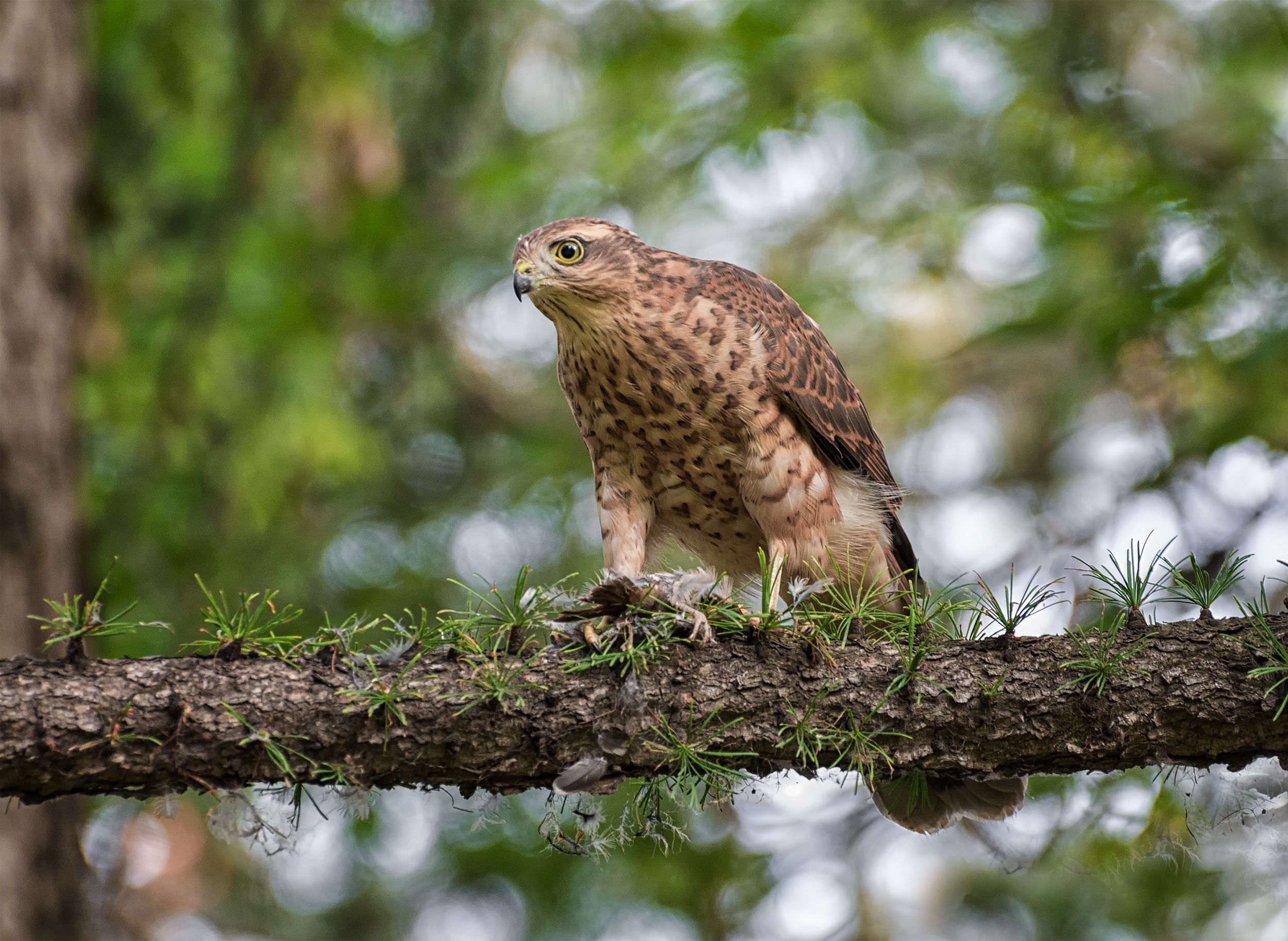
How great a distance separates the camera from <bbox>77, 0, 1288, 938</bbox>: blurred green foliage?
16.7 ft

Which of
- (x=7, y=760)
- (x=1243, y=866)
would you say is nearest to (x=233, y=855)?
(x=7, y=760)

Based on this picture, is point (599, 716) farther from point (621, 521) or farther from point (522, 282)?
point (522, 282)

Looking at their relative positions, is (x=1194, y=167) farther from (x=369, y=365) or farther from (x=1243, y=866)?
(x=369, y=365)

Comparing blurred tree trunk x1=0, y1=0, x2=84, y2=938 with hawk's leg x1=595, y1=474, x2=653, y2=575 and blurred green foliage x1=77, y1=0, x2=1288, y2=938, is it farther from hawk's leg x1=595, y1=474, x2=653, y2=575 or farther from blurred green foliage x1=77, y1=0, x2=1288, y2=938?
hawk's leg x1=595, y1=474, x2=653, y2=575

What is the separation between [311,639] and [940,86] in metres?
5.93

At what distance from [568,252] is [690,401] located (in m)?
0.60

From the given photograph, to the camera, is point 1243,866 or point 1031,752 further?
point 1243,866

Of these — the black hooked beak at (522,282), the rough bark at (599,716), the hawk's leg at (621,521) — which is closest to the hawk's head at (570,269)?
the black hooked beak at (522,282)

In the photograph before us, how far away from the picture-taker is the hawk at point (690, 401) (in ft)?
11.6

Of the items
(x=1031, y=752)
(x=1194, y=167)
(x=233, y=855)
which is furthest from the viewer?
(x=233, y=855)

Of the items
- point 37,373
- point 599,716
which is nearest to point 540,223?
point 37,373

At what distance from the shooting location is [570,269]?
355cm

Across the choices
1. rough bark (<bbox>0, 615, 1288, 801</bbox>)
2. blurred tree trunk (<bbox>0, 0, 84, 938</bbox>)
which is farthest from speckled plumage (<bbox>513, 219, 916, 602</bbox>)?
blurred tree trunk (<bbox>0, 0, 84, 938</bbox>)

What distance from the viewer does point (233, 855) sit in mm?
7090
